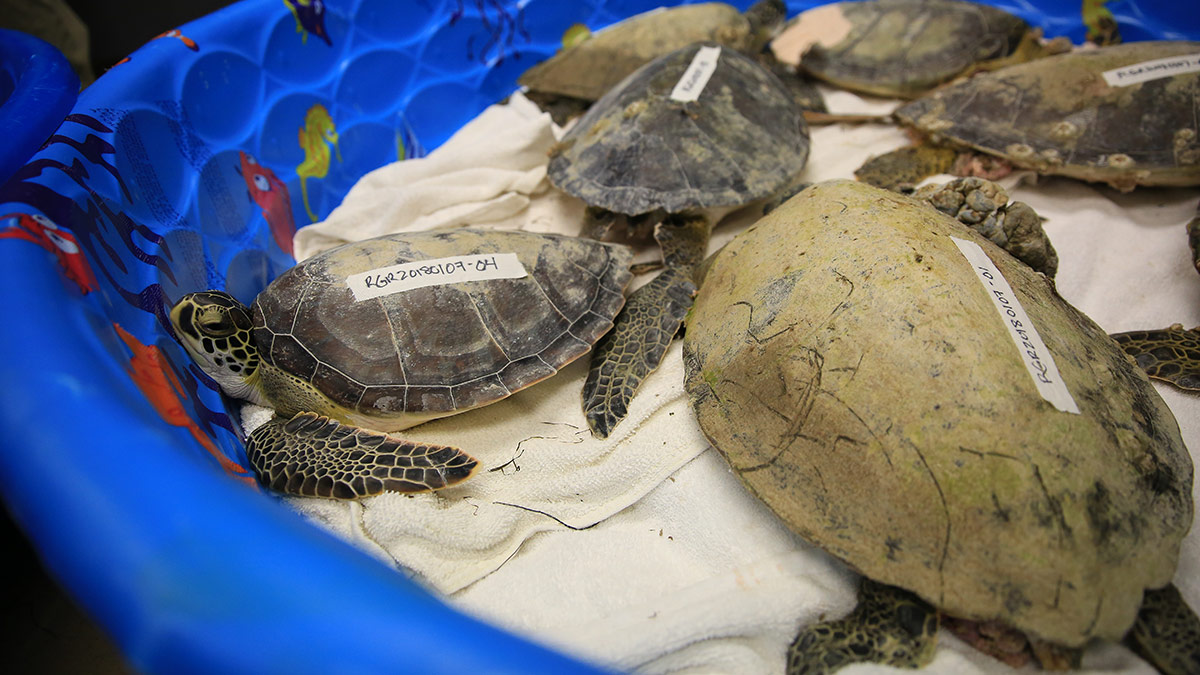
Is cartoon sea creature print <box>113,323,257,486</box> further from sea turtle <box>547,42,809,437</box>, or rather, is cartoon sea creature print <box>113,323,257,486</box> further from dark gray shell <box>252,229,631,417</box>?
sea turtle <box>547,42,809,437</box>

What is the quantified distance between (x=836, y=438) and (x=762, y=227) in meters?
0.60

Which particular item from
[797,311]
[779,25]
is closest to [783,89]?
[779,25]

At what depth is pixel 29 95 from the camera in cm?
124

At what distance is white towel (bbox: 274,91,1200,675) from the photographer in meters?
1.04

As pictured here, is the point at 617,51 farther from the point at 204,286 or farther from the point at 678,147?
the point at 204,286

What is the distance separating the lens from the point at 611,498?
53.2 inches

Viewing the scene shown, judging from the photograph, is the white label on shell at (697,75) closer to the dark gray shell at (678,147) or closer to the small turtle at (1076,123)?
the dark gray shell at (678,147)

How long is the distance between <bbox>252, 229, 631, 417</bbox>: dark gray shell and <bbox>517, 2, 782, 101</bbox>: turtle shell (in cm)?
129

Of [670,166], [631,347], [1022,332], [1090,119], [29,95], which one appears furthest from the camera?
[1090,119]

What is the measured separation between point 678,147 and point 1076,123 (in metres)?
1.27

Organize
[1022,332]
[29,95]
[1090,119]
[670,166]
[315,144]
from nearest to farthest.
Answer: [1022,332], [29,95], [670,166], [1090,119], [315,144]

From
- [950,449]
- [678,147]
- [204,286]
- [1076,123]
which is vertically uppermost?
[204,286]

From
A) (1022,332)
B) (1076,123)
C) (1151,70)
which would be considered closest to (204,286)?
(1022,332)

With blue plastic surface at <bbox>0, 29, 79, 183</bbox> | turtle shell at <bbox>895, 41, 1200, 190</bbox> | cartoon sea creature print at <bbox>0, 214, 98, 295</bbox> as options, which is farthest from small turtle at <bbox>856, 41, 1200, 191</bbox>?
Result: blue plastic surface at <bbox>0, 29, 79, 183</bbox>
